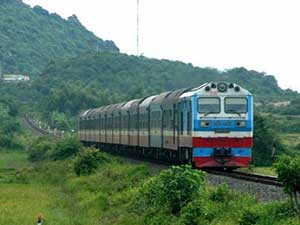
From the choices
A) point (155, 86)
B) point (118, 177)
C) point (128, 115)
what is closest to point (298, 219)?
point (118, 177)

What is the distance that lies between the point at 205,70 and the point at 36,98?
7829 cm

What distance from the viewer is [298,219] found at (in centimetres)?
1212

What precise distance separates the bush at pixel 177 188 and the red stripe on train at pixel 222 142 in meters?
7.38

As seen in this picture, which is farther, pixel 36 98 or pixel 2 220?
A: pixel 36 98

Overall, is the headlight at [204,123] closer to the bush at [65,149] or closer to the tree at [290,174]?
the tree at [290,174]

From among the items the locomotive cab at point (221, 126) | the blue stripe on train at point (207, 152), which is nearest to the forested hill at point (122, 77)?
the locomotive cab at point (221, 126)

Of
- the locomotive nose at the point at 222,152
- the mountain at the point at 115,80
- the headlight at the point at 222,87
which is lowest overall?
the locomotive nose at the point at 222,152

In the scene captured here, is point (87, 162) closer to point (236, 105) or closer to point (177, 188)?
point (236, 105)

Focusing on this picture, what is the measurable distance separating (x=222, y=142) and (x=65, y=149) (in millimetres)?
30696

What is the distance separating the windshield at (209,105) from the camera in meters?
24.8

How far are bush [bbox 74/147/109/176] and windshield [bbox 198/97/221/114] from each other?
11808 mm

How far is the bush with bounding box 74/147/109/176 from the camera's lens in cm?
3541

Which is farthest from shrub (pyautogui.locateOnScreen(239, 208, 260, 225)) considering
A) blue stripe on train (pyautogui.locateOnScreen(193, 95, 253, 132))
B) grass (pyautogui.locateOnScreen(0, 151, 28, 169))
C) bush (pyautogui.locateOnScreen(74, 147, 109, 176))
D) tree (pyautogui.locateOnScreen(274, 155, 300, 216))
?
grass (pyautogui.locateOnScreen(0, 151, 28, 169))

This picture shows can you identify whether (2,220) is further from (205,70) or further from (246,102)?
(205,70)
